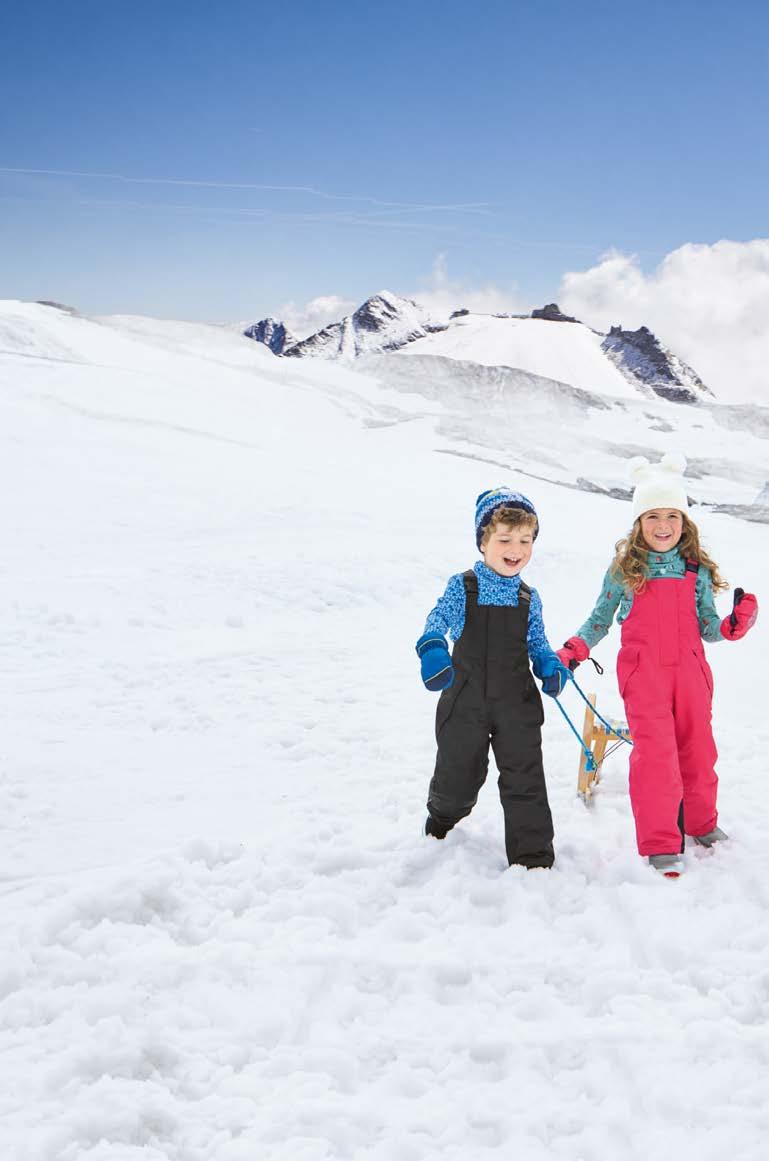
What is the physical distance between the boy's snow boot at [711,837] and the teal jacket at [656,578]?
107cm

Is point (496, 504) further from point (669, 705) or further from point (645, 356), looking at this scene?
point (645, 356)

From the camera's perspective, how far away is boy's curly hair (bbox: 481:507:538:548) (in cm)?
370

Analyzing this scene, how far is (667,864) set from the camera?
3645 millimetres

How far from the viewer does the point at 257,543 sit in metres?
11.1

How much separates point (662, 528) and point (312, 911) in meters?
2.70

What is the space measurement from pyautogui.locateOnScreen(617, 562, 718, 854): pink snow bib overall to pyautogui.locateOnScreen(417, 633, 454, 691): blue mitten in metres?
1.13

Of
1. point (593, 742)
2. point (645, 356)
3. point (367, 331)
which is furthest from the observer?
point (367, 331)

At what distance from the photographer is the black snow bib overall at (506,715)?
12.1ft

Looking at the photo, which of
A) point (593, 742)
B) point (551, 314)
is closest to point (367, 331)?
point (551, 314)

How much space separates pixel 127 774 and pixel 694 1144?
3.79m

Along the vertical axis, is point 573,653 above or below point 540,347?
below

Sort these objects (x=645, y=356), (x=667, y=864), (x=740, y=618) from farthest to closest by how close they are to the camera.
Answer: (x=645, y=356), (x=740, y=618), (x=667, y=864)

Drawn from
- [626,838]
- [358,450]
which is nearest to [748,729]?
[626,838]

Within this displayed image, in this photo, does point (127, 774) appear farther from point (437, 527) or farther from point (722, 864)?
point (437, 527)
